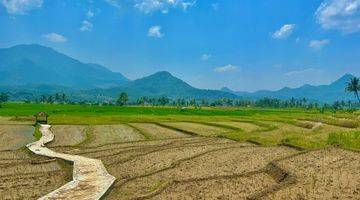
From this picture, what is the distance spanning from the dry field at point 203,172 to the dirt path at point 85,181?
0.46 meters

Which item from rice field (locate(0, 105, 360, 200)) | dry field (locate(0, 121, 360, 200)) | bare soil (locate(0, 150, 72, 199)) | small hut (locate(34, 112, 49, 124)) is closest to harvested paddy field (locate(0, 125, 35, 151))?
rice field (locate(0, 105, 360, 200))

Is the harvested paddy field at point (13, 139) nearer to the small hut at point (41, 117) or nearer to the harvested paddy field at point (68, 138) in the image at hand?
the harvested paddy field at point (68, 138)

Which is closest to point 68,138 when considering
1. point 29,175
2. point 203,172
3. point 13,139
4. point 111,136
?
point 111,136

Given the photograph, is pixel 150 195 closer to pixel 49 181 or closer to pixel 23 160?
pixel 49 181

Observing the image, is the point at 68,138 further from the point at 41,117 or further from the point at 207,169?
the point at 41,117

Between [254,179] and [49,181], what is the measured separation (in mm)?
9159

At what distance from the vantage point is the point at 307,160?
Answer: 75.1 ft

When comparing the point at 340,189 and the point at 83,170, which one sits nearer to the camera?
the point at 340,189

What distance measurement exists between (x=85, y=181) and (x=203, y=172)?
219 inches

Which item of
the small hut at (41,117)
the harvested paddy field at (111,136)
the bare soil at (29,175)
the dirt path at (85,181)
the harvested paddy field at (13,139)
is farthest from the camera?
the small hut at (41,117)

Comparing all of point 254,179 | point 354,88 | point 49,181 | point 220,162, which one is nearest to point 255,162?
point 220,162

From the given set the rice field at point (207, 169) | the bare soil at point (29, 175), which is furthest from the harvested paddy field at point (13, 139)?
the bare soil at point (29, 175)

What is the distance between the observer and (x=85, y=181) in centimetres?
1909

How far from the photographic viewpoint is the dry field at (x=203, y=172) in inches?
642
